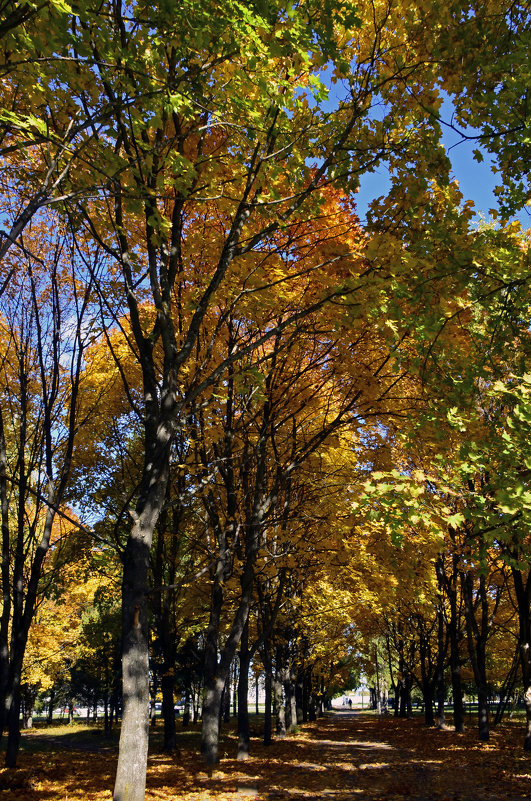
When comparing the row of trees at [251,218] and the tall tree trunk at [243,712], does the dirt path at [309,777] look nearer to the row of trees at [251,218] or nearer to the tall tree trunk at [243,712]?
the tall tree trunk at [243,712]

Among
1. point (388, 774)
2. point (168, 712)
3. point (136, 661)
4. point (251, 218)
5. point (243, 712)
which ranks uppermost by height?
point (251, 218)

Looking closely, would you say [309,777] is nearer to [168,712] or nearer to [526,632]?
A: [168,712]

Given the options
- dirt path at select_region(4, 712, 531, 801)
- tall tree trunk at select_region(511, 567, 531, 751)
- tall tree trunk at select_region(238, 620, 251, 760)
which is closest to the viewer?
dirt path at select_region(4, 712, 531, 801)

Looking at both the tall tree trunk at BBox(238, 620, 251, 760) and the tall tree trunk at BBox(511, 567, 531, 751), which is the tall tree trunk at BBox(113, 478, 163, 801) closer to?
the tall tree trunk at BBox(238, 620, 251, 760)

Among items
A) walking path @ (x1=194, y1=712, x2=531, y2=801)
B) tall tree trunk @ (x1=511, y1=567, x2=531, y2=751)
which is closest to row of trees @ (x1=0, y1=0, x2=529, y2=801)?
walking path @ (x1=194, y1=712, x2=531, y2=801)

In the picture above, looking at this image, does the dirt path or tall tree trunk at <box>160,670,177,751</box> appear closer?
the dirt path

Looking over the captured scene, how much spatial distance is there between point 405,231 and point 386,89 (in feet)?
4.89

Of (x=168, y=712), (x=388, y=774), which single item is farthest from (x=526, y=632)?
(x=168, y=712)

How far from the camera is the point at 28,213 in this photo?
10.4 ft

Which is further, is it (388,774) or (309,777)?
(388,774)

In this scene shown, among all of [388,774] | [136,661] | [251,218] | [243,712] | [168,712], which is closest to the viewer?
[136,661]

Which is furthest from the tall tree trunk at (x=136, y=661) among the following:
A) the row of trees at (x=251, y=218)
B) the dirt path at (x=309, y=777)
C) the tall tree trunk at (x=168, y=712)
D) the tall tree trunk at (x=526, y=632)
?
the tall tree trunk at (x=168, y=712)

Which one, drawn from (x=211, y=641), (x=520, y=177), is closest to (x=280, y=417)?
(x=211, y=641)

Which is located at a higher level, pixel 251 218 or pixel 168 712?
pixel 251 218
